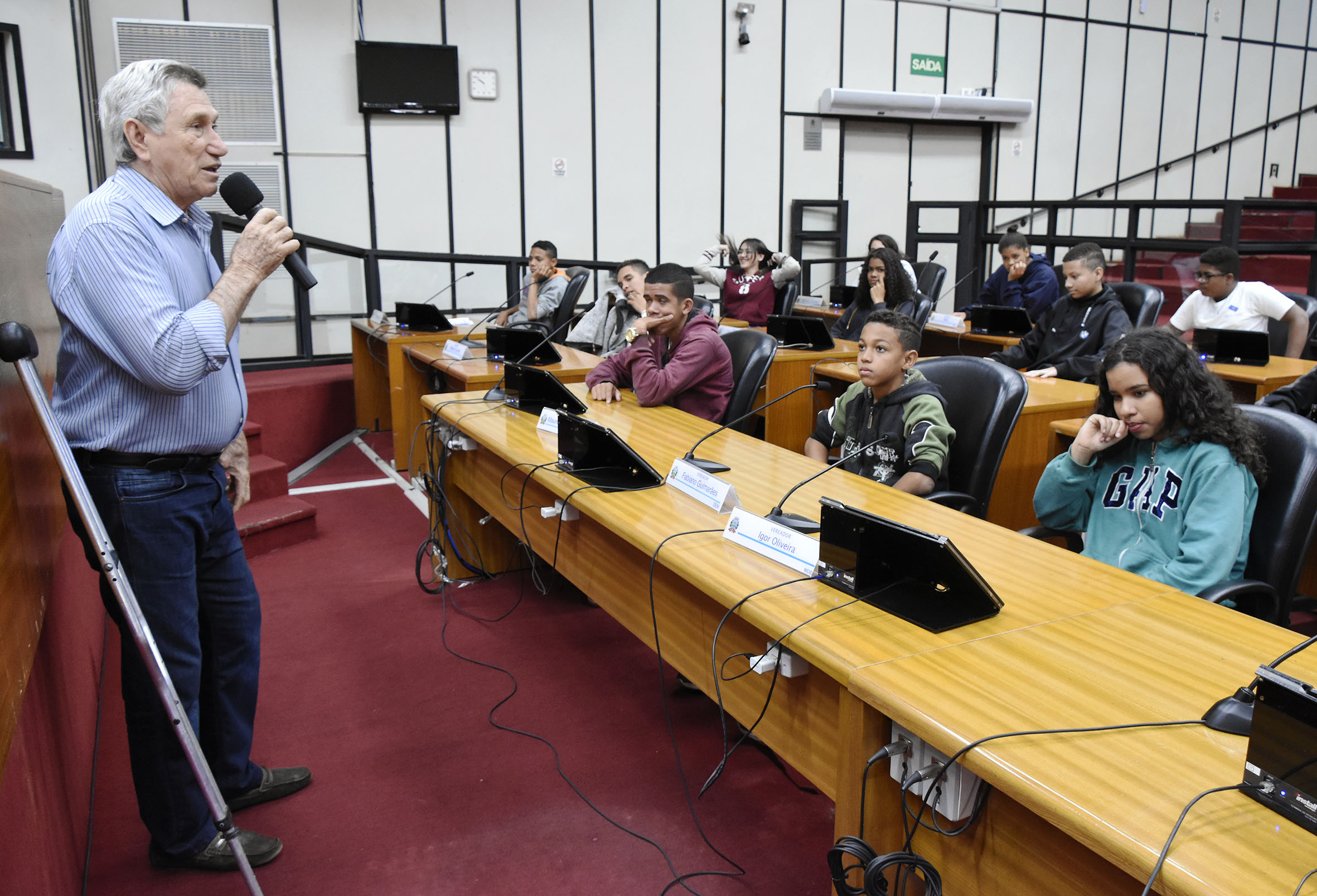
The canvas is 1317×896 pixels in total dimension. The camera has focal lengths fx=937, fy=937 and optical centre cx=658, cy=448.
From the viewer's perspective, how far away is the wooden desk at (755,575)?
1.40m

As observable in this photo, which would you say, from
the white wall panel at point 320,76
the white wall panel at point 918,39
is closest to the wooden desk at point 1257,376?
the white wall panel at point 918,39

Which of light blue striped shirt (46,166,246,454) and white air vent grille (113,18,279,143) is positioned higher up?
white air vent grille (113,18,279,143)

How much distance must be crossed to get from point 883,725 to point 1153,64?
423 inches

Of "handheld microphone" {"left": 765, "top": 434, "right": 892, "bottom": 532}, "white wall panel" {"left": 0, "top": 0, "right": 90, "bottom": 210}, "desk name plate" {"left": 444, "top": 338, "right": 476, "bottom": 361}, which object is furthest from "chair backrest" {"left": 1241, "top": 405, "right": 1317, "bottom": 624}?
"white wall panel" {"left": 0, "top": 0, "right": 90, "bottom": 210}

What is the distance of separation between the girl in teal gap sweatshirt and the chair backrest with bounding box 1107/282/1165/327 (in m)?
2.62

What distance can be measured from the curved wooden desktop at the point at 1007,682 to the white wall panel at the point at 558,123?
5920mm

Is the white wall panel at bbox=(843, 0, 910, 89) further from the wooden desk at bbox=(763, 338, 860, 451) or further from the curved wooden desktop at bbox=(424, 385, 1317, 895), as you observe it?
the curved wooden desktop at bbox=(424, 385, 1317, 895)

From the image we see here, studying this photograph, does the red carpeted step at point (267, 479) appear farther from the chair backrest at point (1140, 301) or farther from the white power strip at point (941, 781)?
the chair backrest at point (1140, 301)

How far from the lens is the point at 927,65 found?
351 inches

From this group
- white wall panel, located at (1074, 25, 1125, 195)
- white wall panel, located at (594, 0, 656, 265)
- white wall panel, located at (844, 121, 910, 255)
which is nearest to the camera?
white wall panel, located at (594, 0, 656, 265)

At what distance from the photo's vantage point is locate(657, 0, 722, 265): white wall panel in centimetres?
789

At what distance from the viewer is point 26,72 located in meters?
5.60

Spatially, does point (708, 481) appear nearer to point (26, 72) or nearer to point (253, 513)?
point (253, 513)

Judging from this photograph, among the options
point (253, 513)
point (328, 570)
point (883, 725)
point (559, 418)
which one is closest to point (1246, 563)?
point (883, 725)
